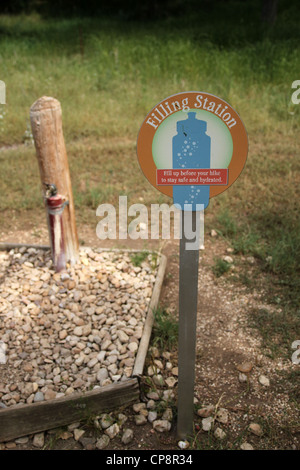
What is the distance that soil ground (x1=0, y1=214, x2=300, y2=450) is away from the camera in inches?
82.7

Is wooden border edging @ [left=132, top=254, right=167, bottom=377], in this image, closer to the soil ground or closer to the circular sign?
the soil ground

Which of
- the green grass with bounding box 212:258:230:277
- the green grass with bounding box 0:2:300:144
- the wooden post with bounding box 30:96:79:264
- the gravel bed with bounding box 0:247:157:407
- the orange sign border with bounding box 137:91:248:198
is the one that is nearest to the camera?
the orange sign border with bounding box 137:91:248:198

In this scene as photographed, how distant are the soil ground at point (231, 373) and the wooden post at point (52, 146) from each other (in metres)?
0.85

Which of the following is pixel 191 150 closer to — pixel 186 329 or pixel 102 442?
pixel 186 329

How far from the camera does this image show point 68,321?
2.70 m

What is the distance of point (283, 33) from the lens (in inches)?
360

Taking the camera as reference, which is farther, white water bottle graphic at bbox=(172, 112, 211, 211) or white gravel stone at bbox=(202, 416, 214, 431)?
white gravel stone at bbox=(202, 416, 214, 431)

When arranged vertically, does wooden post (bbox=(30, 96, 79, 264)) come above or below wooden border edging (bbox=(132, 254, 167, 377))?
above

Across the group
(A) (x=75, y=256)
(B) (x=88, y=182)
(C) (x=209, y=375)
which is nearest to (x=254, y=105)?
(B) (x=88, y=182)

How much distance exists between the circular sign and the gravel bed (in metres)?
1.21

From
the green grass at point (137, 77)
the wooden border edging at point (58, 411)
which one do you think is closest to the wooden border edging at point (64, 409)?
the wooden border edging at point (58, 411)

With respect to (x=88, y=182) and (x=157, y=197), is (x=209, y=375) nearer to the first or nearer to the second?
(x=157, y=197)

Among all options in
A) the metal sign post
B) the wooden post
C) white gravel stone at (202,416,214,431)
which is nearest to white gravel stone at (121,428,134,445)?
the metal sign post
